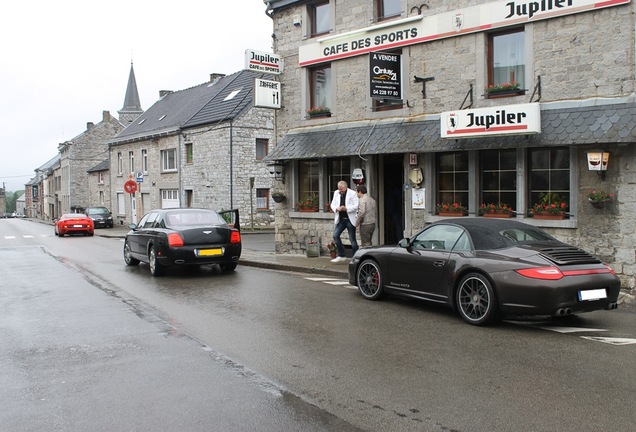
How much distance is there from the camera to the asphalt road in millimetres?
4363

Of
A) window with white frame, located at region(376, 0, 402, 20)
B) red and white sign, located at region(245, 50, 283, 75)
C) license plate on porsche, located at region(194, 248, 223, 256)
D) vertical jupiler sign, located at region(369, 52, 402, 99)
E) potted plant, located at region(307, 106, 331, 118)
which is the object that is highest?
window with white frame, located at region(376, 0, 402, 20)

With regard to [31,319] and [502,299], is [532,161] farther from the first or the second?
[31,319]

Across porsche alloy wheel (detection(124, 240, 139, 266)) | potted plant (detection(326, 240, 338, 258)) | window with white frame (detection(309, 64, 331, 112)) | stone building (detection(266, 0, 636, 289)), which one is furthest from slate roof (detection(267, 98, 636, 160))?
porsche alloy wheel (detection(124, 240, 139, 266))

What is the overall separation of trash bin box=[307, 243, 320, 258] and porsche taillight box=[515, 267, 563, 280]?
869 centimetres

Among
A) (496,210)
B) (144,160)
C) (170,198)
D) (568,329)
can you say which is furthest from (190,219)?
(144,160)

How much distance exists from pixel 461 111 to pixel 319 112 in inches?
193

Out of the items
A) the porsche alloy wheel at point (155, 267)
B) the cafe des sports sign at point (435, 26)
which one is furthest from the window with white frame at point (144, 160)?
the porsche alloy wheel at point (155, 267)

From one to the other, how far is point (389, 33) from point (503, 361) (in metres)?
10.2

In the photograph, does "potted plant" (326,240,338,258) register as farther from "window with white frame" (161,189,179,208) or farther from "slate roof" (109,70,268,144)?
"window with white frame" (161,189,179,208)

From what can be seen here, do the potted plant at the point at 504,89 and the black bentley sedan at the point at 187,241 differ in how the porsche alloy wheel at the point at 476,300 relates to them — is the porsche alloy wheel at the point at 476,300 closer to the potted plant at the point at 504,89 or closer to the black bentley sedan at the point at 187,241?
the potted plant at the point at 504,89

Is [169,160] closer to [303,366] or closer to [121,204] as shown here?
[121,204]

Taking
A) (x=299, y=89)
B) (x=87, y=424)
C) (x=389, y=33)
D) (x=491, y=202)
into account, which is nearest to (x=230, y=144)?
(x=299, y=89)

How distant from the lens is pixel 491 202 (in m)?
12.6

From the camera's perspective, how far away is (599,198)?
10.5m
